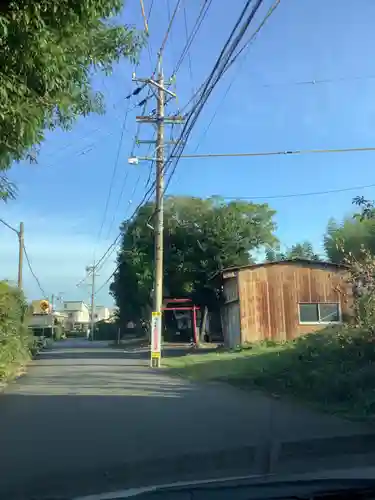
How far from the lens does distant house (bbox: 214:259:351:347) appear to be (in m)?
30.3

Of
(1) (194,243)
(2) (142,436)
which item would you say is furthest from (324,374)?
(1) (194,243)

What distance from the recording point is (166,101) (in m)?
23.5

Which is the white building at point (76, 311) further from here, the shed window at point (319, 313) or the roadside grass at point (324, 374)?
the roadside grass at point (324, 374)

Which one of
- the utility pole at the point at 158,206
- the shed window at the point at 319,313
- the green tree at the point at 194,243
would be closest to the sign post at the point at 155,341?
the utility pole at the point at 158,206

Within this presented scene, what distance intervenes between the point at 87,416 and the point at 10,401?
316 cm

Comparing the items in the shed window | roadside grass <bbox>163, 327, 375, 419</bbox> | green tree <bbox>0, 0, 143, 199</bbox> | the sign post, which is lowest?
roadside grass <bbox>163, 327, 375, 419</bbox>

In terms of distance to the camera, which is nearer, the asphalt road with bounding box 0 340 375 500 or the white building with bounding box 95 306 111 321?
the asphalt road with bounding box 0 340 375 500

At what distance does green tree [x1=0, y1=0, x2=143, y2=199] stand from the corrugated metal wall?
23139mm

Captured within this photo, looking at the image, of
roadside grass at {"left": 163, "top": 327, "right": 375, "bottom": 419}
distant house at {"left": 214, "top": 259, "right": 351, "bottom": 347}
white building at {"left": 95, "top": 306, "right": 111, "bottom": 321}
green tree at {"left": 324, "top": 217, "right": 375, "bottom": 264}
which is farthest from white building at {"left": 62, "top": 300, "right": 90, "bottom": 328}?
roadside grass at {"left": 163, "top": 327, "right": 375, "bottom": 419}

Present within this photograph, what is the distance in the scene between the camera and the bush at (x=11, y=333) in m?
19.7

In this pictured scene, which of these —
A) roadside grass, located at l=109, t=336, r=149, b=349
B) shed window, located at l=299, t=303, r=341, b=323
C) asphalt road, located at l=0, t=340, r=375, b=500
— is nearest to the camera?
asphalt road, located at l=0, t=340, r=375, b=500

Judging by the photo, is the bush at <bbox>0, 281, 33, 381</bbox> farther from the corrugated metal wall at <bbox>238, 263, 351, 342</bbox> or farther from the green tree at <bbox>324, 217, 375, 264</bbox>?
the green tree at <bbox>324, 217, 375, 264</bbox>

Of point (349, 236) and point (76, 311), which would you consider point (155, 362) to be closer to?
point (349, 236)

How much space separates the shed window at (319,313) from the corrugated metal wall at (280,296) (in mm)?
245
